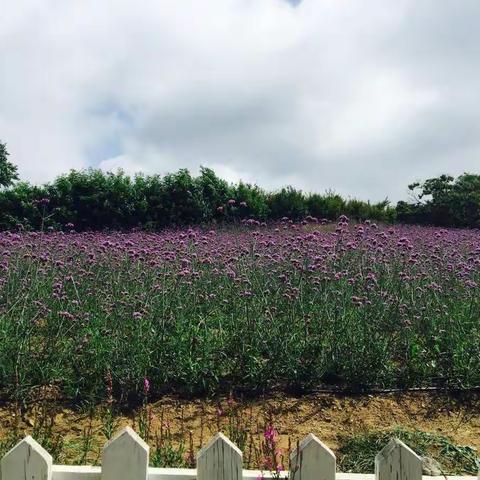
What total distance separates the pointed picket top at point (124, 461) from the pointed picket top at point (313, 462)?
507 mm

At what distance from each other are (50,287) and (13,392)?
1.97 m

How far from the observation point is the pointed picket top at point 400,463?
7.01 feet

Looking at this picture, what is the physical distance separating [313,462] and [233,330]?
9.64 ft

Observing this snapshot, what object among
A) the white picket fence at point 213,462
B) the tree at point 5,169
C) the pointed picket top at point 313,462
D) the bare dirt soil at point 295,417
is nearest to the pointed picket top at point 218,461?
the white picket fence at point 213,462

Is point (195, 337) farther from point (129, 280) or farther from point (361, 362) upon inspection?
point (129, 280)

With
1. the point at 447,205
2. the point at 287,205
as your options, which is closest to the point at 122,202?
the point at 287,205

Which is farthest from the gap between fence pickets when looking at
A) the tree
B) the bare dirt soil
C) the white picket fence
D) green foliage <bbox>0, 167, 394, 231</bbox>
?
the tree

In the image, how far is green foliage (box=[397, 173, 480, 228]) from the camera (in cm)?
2078

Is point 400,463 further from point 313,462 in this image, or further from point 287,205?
point 287,205

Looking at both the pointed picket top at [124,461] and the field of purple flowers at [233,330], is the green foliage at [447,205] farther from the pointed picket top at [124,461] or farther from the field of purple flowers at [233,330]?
the pointed picket top at [124,461]

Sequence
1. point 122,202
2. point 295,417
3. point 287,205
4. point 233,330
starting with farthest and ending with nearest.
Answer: point 287,205
point 122,202
point 233,330
point 295,417

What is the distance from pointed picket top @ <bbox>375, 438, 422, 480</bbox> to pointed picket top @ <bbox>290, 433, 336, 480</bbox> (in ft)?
0.60

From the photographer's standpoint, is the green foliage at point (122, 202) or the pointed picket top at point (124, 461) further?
the green foliage at point (122, 202)

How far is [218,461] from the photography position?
2141 mm
